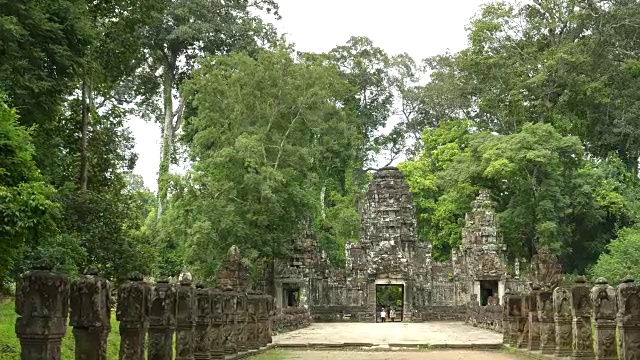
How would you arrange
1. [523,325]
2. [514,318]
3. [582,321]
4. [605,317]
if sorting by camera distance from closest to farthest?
[605,317], [582,321], [523,325], [514,318]

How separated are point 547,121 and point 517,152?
17.4ft

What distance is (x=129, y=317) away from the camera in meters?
8.89

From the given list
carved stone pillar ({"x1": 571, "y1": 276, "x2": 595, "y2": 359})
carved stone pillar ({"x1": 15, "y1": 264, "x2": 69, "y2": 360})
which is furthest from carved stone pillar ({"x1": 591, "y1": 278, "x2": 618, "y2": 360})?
carved stone pillar ({"x1": 15, "y1": 264, "x2": 69, "y2": 360})

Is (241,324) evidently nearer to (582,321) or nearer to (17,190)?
(582,321)

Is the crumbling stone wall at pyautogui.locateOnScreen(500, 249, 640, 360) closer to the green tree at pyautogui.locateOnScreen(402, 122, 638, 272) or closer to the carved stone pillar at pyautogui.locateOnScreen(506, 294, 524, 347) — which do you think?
the carved stone pillar at pyautogui.locateOnScreen(506, 294, 524, 347)

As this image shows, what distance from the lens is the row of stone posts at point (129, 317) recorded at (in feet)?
21.6

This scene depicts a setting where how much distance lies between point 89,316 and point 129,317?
146cm

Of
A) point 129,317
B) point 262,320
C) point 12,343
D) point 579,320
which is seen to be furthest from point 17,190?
point 262,320

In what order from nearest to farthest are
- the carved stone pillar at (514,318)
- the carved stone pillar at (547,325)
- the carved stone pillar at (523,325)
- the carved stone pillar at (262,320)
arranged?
the carved stone pillar at (547,325)
the carved stone pillar at (523,325)
the carved stone pillar at (514,318)
the carved stone pillar at (262,320)

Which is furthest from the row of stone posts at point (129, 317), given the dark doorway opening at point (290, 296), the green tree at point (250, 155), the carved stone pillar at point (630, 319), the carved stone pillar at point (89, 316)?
the dark doorway opening at point (290, 296)

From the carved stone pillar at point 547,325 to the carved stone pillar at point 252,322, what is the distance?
6326 mm

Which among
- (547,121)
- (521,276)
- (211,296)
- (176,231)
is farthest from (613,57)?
(211,296)

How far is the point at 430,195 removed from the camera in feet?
157

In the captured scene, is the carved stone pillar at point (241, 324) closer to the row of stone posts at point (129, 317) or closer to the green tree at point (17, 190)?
the row of stone posts at point (129, 317)
